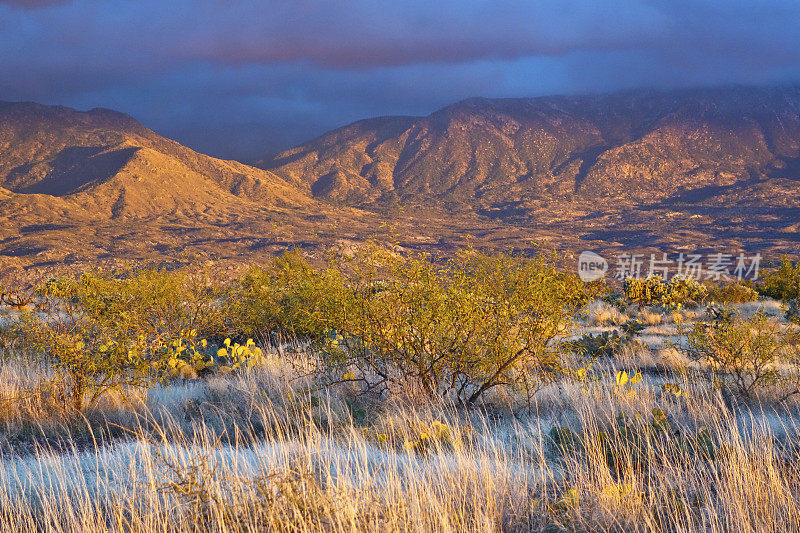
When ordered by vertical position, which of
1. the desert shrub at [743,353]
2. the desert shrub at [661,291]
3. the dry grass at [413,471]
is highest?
the dry grass at [413,471]

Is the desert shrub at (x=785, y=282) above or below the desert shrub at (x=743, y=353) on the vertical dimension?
below

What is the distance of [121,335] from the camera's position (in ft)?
23.8

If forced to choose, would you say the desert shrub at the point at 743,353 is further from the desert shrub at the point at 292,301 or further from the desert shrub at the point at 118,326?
the desert shrub at the point at 118,326

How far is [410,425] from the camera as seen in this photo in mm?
5391

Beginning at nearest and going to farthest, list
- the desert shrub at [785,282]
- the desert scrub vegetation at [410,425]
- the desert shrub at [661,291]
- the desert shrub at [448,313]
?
the desert scrub vegetation at [410,425], the desert shrub at [448,313], the desert shrub at [785,282], the desert shrub at [661,291]

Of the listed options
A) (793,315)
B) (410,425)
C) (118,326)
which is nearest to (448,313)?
(410,425)

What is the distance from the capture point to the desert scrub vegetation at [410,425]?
338cm

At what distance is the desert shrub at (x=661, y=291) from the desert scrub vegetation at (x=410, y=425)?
1471cm

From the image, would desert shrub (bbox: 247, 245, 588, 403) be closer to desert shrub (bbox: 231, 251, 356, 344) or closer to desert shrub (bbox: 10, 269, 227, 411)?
desert shrub (bbox: 231, 251, 356, 344)

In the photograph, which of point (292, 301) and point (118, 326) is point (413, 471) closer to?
point (292, 301)

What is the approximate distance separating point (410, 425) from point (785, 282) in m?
24.7

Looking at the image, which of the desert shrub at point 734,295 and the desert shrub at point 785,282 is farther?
the desert shrub at point 734,295

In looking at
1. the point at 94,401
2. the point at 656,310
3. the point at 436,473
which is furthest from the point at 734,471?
the point at 656,310

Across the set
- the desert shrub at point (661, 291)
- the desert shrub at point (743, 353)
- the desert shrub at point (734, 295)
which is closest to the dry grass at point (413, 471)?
the desert shrub at point (743, 353)
